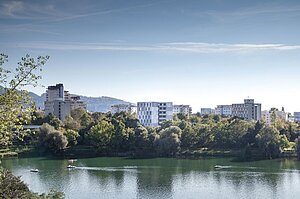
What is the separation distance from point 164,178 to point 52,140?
53.0 ft

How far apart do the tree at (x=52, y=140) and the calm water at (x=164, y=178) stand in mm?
3813

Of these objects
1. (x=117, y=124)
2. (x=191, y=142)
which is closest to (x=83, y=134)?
(x=117, y=124)

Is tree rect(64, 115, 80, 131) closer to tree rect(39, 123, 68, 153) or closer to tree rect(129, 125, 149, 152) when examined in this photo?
tree rect(39, 123, 68, 153)

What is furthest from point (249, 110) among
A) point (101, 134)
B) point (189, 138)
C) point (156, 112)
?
point (101, 134)

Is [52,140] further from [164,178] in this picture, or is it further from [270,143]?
[270,143]

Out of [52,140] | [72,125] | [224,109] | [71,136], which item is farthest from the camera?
[224,109]

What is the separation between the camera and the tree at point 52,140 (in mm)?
39219

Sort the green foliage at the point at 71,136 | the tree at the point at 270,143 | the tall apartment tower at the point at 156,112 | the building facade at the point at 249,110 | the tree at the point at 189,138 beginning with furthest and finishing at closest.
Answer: the building facade at the point at 249,110 → the tall apartment tower at the point at 156,112 → the green foliage at the point at 71,136 → the tree at the point at 189,138 → the tree at the point at 270,143

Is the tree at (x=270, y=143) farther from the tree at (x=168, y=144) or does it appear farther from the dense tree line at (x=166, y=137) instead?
the tree at (x=168, y=144)

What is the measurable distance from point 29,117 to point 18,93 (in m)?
0.33

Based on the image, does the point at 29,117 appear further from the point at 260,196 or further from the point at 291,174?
the point at 291,174

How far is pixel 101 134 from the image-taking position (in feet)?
132

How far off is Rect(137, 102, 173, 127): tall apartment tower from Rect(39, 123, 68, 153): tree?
31232 millimetres

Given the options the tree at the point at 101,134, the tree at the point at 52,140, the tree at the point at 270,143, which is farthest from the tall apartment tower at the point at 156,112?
the tree at the point at 270,143
